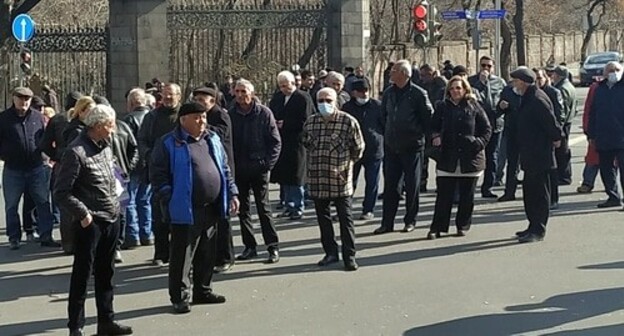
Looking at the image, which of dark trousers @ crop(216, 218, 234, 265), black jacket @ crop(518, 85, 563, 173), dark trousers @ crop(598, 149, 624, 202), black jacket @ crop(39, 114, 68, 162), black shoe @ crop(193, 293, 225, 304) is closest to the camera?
black shoe @ crop(193, 293, 225, 304)

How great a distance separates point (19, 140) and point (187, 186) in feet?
14.2

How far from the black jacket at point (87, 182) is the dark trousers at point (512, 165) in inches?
300

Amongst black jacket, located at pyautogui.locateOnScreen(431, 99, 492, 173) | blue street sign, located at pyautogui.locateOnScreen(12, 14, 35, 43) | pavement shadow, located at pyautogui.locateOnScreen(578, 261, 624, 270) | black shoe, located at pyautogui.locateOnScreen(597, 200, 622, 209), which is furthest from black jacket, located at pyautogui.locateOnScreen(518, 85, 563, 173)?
blue street sign, located at pyautogui.locateOnScreen(12, 14, 35, 43)

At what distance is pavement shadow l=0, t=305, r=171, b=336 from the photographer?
8898 millimetres

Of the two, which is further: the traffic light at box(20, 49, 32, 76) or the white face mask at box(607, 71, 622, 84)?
the traffic light at box(20, 49, 32, 76)

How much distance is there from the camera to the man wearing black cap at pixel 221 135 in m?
10.2

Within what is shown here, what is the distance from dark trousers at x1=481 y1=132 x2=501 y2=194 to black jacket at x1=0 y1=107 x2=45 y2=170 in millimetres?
6210

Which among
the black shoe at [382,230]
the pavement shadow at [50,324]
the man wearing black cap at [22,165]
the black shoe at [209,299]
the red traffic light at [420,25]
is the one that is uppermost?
the red traffic light at [420,25]

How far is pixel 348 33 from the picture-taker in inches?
1064

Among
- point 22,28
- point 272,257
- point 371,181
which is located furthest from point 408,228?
point 22,28

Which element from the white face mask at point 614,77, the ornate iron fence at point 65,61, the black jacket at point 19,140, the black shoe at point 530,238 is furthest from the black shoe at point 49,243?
the ornate iron fence at point 65,61

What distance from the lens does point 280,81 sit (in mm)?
13547

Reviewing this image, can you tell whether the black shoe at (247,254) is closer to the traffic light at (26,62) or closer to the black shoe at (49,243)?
the black shoe at (49,243)

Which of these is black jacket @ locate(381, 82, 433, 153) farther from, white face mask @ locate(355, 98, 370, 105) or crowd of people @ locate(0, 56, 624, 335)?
white face mask @ locate(355, 98, 370, 105)
